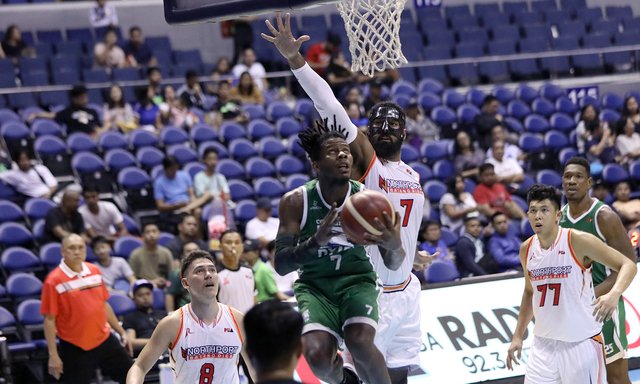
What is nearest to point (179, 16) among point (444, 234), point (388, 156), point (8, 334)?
point (388, 156)

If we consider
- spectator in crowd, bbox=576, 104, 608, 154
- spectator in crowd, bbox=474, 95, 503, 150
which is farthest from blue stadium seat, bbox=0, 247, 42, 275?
spectator in crowd, bbox=576, 104, 608, 154

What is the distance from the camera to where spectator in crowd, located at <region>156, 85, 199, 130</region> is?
13.8m

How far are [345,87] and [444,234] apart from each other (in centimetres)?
343

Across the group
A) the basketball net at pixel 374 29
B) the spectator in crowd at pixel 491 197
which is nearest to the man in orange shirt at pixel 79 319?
the basketball net at pixel 374 29

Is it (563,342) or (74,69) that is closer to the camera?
(563,342)

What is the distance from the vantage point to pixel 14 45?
15641mm

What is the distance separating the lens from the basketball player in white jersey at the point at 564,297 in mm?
6566

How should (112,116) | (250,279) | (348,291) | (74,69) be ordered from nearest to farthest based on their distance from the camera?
1. (348,291)
2. (250,279)
3. (112,116)
4. (74,69)

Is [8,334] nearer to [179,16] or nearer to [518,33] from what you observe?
[179,16]

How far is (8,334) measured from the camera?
9.77 m

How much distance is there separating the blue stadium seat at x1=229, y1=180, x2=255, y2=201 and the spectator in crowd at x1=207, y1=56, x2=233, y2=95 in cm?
290

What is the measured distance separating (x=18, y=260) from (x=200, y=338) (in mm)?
5077

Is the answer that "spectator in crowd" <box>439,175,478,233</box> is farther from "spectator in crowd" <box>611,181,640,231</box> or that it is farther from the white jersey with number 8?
the white jersey with number 8

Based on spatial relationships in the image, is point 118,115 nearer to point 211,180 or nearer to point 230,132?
point 230,132
